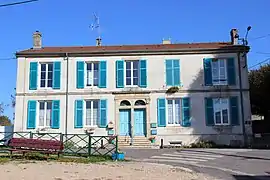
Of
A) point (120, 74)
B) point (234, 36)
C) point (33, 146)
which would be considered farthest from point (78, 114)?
point (234, 36)

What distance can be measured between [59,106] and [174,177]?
14.6m

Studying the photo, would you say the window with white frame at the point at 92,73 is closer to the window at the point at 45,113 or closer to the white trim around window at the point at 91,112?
the white trim around window at the point at 91,112

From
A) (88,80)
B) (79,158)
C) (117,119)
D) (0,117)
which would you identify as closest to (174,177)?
(79,158)

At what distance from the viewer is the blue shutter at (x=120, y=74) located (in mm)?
23500

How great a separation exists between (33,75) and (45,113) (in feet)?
8.43

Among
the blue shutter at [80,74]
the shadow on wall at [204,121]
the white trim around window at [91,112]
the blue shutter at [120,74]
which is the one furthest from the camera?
the blue shutter at [80,74]

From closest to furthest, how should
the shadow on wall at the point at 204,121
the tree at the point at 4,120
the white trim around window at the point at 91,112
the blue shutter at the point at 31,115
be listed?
the shadow on wall at the point at 204,121 → the blue shutter at the point at 31,115 → the white trim around window at the point at 91,112 → the tree at the point at 4,120

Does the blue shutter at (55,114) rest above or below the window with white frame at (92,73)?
below

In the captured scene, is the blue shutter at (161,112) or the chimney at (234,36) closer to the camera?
the blue shutter at (161,112)

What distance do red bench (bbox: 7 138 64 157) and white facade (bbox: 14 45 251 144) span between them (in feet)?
28.4

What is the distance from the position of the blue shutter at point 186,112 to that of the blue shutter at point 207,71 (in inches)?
65.6

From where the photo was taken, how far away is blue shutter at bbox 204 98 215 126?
22.8 m

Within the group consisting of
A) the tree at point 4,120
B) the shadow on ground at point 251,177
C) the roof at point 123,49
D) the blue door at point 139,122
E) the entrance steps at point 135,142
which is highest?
the roof at point 123,49

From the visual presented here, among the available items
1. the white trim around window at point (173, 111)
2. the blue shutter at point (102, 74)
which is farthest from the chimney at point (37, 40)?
the white trim around window at point (173, 111)
